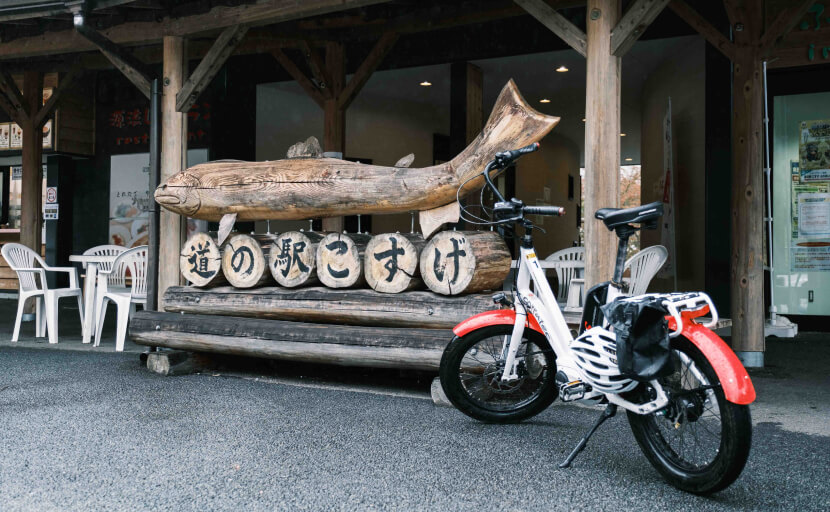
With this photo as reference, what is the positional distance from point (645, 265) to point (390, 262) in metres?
1.79

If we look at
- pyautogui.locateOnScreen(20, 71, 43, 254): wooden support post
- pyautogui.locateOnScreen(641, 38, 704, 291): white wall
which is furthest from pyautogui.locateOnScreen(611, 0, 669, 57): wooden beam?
pyautogui.locateOnScreen(20, 71, 43, 254): wooden support post

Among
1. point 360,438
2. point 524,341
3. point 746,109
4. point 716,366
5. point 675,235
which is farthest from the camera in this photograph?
point 675,235

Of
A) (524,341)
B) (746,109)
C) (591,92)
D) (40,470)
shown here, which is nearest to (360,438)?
(524,341)

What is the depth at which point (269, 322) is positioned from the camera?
4.64m

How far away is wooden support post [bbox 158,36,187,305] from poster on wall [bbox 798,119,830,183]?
581 cm

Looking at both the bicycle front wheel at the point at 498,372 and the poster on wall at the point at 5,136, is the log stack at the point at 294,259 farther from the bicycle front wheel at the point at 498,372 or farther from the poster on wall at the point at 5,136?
the poster on wall at the point at 5,136

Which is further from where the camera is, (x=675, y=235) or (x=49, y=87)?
(x=49, y=87)

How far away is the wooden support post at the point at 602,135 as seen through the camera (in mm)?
3873

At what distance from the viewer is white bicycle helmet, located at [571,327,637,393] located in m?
2.70

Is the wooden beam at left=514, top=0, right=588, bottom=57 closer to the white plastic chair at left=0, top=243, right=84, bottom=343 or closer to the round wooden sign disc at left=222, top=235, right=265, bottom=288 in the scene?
the round wooden sign disc at left=222, top=235, right=265, bottom=288

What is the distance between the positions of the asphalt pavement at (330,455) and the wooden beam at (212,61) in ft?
7.25

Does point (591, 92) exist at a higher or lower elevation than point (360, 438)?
higher

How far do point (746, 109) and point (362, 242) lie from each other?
9.75 ft

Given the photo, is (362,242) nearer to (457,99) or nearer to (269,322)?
(269,322)
